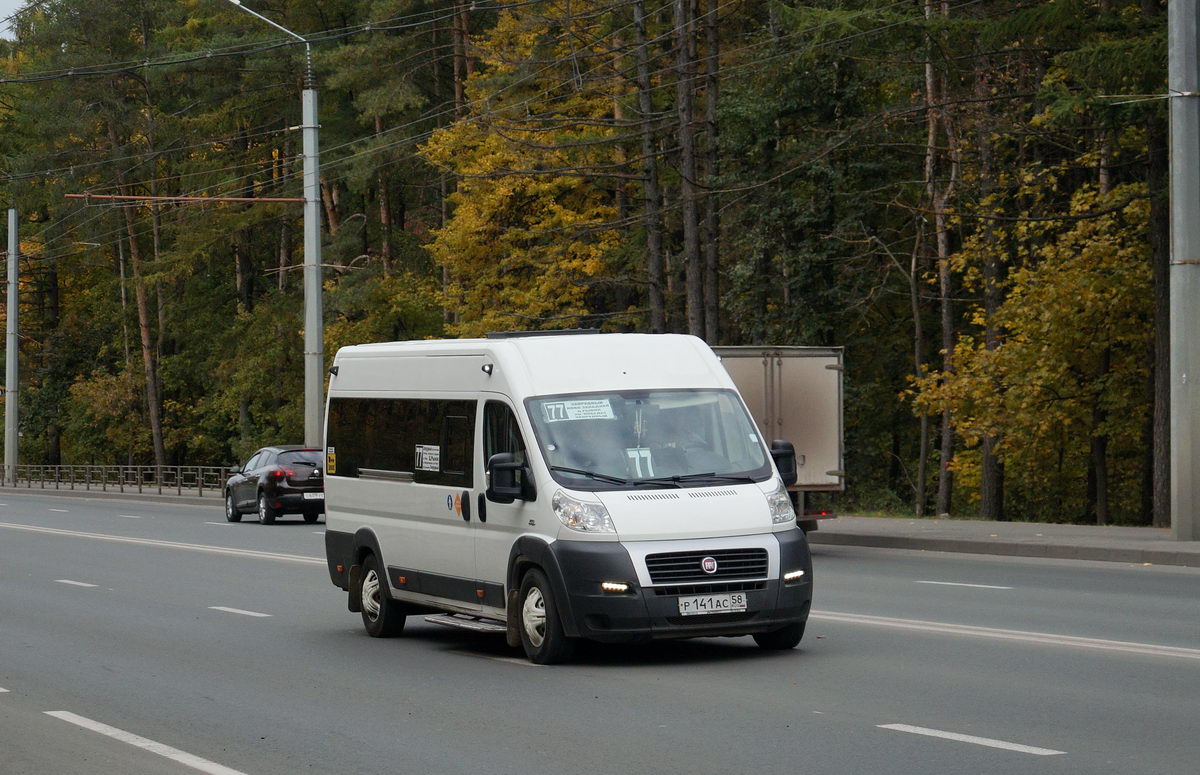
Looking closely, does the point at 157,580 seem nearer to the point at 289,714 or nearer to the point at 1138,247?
the point at 289,714

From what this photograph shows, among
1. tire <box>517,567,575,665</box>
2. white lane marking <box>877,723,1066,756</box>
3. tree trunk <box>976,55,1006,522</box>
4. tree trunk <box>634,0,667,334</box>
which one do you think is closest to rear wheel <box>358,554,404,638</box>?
tire <box>517,567,575,665</box>

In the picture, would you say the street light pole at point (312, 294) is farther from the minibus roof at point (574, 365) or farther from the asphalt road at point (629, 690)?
the minibus roof at point (574, 365)

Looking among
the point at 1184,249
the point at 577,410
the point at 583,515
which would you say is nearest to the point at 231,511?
the point at 1184,249

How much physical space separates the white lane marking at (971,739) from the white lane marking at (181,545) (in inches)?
562

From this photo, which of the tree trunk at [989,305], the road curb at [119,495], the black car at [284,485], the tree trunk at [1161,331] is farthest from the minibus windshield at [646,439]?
the road curb at [119,495]

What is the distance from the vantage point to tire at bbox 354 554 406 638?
46.5 ft

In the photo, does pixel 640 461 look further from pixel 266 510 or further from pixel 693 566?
pixel 266 510

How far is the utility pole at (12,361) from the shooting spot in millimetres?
64562

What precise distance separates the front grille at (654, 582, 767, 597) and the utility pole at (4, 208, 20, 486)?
2250 inches

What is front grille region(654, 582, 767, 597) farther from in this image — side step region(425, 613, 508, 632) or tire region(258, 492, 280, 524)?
tire region(258, 492, 280, 524)

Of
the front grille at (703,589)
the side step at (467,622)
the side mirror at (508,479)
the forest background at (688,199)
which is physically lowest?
the side step at (467,622)

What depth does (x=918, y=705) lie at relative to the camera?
9.80 meters

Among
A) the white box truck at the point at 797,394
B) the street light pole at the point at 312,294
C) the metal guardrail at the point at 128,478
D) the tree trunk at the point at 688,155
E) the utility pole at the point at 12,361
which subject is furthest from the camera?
the utility pole at the point at 12,361

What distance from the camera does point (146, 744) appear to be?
920cm
